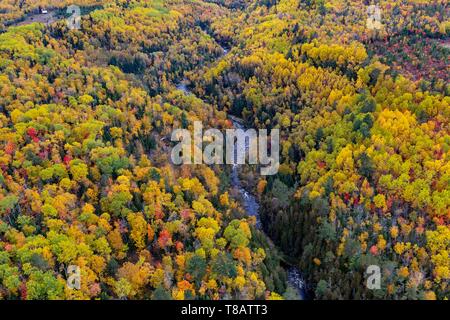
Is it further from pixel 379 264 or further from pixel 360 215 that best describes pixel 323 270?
pixel 360 215

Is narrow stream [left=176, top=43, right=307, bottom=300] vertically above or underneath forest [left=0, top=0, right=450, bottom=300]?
underneath

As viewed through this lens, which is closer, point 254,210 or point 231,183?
point 254,210

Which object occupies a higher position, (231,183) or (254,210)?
(231,183)

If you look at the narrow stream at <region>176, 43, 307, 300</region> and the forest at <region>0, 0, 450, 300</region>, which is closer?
the forest at <region>0, 0, 450, 300</region>

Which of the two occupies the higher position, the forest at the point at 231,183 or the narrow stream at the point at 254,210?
A: the forest at the point at 231,183

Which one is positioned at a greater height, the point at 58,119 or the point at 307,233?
the point at 58,119

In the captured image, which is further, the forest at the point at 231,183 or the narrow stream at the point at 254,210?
the narrow stream at the point at 254,210

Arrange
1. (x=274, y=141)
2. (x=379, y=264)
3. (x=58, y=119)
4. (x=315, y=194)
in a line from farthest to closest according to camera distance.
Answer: (x=274, y=141) < (x=58, y=119) < (x=315, y=194) < (x=379, y=264)

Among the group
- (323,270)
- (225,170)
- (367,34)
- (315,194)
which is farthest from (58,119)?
(367,34)
